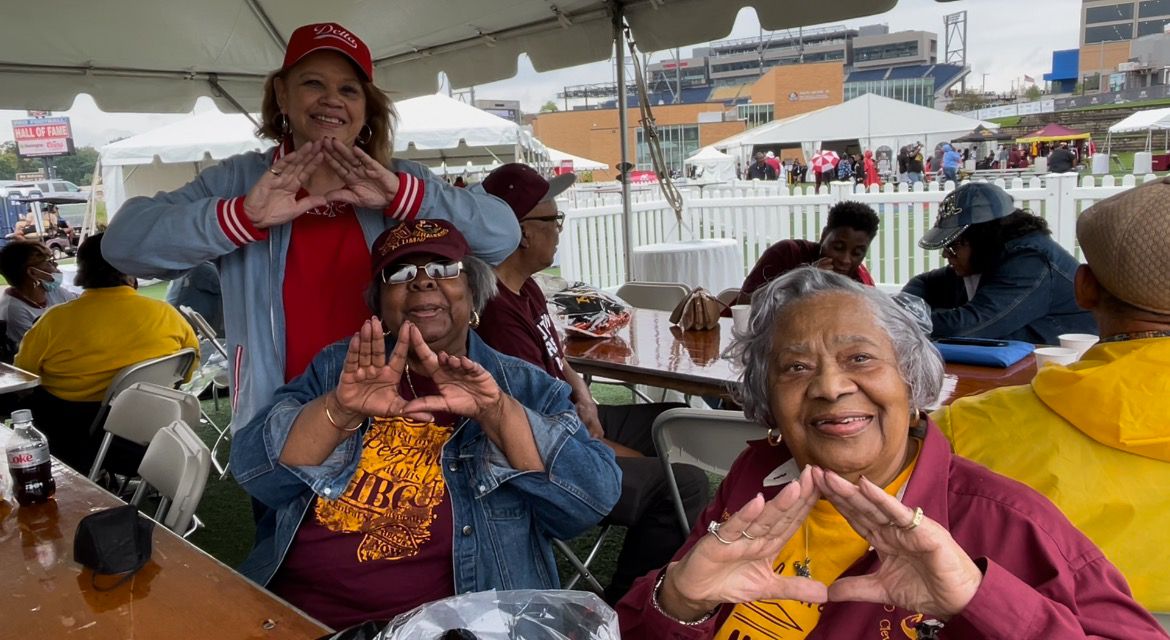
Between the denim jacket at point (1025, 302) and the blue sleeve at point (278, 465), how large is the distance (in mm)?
2560

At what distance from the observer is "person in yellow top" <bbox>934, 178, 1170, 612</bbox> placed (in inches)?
49.9

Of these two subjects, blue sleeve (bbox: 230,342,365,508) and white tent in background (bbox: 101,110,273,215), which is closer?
blue sleeve (bbox: 230,342,365,508)

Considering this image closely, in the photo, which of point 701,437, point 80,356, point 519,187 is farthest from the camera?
point 80,356

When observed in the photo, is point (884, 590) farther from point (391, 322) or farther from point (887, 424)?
point (391, 322)

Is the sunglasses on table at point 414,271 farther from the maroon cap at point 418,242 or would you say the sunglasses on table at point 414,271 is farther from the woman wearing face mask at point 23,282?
the woman wearing face mask at point 23,282

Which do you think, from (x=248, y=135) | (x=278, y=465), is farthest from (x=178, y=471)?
(x=248, y=135)

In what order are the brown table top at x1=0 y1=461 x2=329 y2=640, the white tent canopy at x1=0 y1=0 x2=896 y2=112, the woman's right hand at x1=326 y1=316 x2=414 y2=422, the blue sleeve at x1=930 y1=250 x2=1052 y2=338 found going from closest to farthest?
the brown table top at x1=0 y1=461 x2=329 y2=640 → the woman's right hand at x1=326 y1=316 x2=414 y2=422 → the blue sleeve at x1=930 y1=250 x2=1052 y2=338 → the white tent canopy at x1=0 y1=0 x2=896 y2=112

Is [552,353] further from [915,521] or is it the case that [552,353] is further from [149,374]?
[149,374]

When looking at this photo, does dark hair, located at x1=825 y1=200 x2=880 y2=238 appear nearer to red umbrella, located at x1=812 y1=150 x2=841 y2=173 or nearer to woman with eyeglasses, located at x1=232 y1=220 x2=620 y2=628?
woman with eyeglasses, located at x1=232 y1=220 x2=620 y2=628

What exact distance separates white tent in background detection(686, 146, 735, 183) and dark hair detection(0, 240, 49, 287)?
24.2m

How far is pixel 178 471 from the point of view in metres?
2.23

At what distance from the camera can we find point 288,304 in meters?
2.10

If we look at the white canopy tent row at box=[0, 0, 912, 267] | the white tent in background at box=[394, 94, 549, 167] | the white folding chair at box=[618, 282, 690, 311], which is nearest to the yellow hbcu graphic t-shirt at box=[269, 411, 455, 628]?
the white folding chair at box=[618, 282, 690, 311]

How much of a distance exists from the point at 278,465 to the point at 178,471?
63 cm
